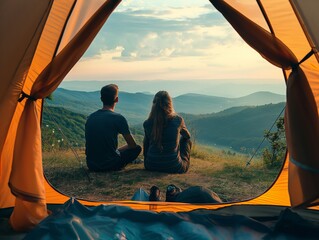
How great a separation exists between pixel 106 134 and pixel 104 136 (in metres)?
0.03

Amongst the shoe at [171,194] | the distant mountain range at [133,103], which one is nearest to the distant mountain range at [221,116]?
the distant mountain range at [133,103]

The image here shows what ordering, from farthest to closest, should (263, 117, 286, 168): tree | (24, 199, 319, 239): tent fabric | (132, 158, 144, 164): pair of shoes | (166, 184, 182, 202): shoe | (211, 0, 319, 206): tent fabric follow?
(263, 117, 286, 168): tree → (132, 158, 144, 164): pair of shoes → (166, 184, 182, 202): shoe → (211, 0, 319, 206): tent fabric → (24, 199, 319, 239): tent fabric

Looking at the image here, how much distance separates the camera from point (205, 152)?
7879mm

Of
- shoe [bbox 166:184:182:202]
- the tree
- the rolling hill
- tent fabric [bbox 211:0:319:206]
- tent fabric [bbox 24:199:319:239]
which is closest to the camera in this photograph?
tent fabric [bbox 24:199:319:239]

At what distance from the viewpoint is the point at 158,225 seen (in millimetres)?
2697

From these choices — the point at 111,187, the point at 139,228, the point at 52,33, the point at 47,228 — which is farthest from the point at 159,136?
the point at 47,228

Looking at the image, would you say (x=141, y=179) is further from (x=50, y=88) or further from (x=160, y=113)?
(x=50, y=88)

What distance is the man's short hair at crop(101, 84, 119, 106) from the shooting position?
461cm

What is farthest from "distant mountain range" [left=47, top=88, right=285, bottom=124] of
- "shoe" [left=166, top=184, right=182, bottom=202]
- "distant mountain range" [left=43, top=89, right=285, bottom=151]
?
"shoe" [left=166, top=184, right=182, bottom=202]

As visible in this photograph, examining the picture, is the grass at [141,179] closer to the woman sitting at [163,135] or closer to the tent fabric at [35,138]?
the woman sitting at [163,135]

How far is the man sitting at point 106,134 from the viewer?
4.76 metres

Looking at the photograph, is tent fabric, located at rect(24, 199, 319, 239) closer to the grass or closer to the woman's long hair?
the grass

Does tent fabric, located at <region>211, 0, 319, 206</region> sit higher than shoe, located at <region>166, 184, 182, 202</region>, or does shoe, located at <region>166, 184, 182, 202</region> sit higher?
tent fabric, located at <region>211, 0, 319, 206</region>

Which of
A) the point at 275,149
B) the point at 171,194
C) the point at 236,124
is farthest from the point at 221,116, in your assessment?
the point at 171,194
